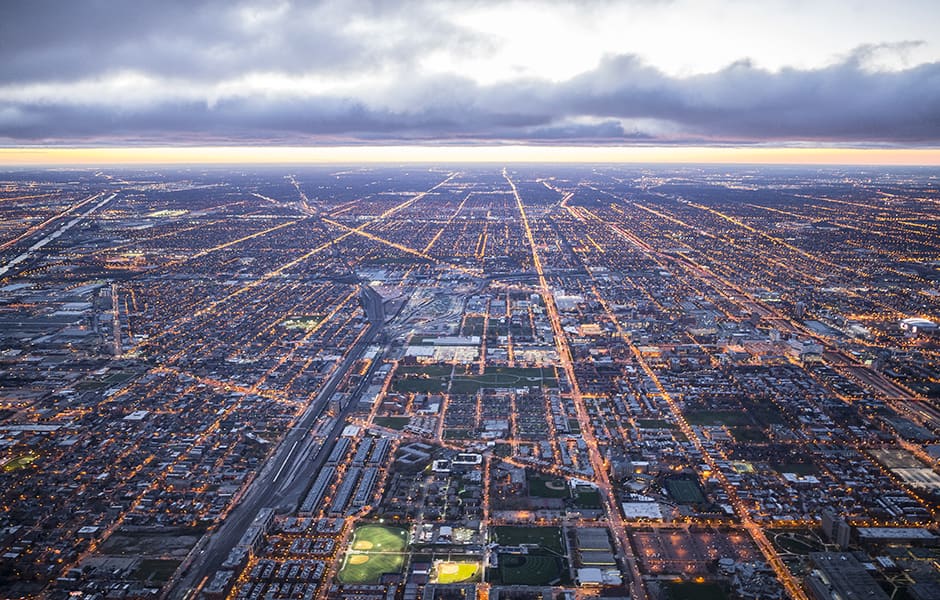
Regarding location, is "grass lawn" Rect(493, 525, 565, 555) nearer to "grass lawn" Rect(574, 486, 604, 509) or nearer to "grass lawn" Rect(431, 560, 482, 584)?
"grass lawn" Rect(431, 560, 482, 584)

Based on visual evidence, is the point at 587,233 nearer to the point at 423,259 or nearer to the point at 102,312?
the point at 423,259

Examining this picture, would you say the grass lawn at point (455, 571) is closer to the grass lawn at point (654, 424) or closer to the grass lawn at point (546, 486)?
the grass lawn at point (546, 486)

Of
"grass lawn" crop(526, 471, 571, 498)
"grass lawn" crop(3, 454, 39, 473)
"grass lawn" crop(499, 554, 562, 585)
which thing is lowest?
"grass lawn" crop(499, 554, 562, 585)

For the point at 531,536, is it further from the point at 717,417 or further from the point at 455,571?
the point at 717,417

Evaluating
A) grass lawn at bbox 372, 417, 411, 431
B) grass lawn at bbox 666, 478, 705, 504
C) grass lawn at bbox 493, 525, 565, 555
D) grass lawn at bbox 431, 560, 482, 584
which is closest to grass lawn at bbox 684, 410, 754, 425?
grass lawn at bbox 666, 478, 705, 504

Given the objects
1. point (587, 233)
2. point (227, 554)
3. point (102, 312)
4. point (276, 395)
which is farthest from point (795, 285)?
point (102, 312)
